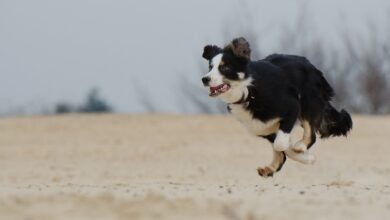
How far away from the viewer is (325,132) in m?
12.9

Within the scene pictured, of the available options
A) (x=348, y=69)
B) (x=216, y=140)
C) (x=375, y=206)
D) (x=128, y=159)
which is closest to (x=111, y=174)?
(x=128, y=159)

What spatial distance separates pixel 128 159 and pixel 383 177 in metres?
8.16

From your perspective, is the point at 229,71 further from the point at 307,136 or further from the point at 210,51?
the point at 307,136

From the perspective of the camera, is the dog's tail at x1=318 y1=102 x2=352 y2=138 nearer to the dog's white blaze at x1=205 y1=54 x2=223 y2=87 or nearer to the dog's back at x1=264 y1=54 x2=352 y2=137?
the dog's back at x1=264 y1=54 x2=352 y2=137

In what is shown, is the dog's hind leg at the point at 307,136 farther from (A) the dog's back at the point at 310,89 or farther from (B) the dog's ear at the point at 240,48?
(B) the dog's ear at the point at 240,48

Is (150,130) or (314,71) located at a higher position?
(314,71)

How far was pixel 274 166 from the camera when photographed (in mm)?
12031

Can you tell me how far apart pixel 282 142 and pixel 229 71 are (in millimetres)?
1015

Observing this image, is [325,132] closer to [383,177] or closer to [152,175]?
[383,177]

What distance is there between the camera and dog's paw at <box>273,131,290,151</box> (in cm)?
1143

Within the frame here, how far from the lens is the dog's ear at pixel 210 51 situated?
1162cm

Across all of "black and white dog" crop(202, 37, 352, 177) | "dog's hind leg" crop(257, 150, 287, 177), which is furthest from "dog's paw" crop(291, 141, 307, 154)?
"dog's hind leg" crop(257, 150, 287, 177)

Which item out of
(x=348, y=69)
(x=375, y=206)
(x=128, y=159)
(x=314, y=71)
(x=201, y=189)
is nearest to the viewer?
(x=375, y=206)

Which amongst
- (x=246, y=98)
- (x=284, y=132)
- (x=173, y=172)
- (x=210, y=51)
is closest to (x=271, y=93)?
(x=246, y=98)
